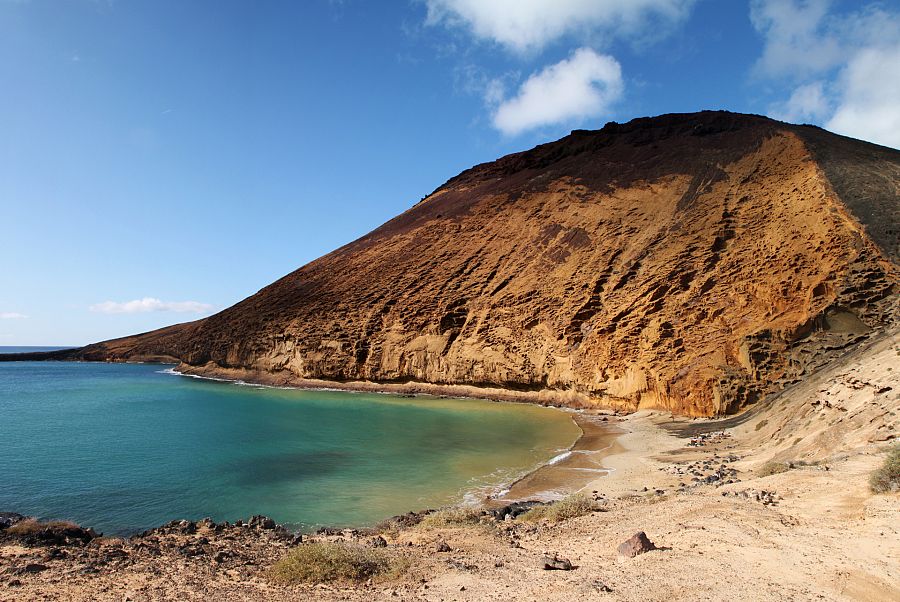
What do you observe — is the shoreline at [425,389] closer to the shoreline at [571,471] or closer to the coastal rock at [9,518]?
the shoreline at [571,471]

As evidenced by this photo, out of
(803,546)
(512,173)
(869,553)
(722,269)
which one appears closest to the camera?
(869,553)

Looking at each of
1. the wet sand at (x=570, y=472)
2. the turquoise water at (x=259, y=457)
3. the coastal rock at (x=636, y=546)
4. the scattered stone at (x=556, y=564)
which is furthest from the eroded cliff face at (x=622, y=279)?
the scattered stone at (x=556, y=564)

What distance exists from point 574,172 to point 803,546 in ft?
140

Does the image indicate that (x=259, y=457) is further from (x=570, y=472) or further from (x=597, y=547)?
(x=597, y=547)

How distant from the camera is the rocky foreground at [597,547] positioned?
4.93 metres

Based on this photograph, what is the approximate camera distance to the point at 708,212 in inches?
1213

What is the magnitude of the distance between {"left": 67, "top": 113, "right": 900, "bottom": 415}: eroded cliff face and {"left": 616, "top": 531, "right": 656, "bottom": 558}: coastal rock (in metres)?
16.7

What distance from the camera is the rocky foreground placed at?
4.93m

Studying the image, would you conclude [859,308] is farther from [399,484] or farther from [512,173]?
[512,173]

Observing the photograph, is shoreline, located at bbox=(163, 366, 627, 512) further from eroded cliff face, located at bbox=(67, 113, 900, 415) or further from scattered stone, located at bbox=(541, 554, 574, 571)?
scattered stone, located at bbox=(541, 554, 574, 571)

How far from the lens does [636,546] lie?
5828mm

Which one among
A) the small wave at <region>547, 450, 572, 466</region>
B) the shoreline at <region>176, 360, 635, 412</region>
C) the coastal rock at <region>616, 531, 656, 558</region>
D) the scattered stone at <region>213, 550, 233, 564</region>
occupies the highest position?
the coastal rock at <region>616, 531, 656, 558</region>

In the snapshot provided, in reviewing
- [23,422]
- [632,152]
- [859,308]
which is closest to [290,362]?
[23,422]

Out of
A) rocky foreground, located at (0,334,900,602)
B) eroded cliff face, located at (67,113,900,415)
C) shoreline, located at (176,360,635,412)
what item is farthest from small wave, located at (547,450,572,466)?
shoreline, located at (176,360,635,412)
